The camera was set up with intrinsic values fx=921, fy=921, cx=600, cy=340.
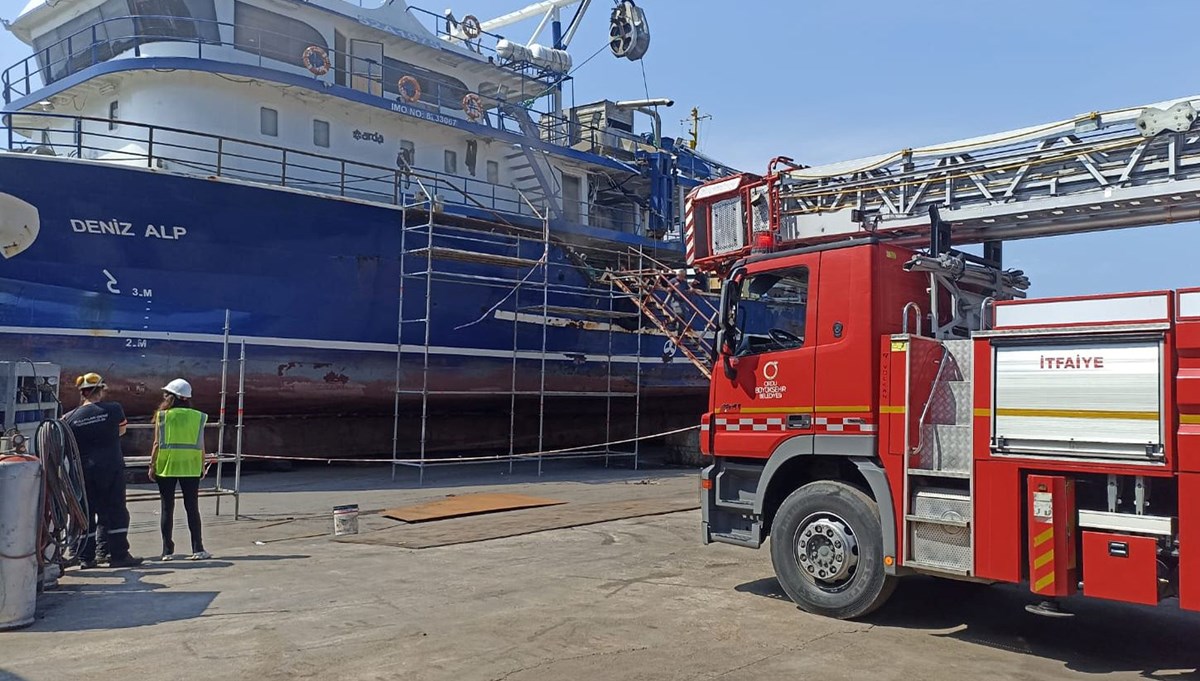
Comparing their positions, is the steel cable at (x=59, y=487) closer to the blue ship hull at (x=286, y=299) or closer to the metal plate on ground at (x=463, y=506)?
the metal plate on ground at (x=463, y=506)

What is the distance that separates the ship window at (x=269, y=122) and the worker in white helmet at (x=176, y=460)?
25.6ft

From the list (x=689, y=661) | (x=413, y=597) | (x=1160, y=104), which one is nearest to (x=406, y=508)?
(x=413, y=597)

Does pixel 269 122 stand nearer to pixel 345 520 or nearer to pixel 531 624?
pixel 345 520

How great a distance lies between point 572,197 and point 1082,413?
14688mm

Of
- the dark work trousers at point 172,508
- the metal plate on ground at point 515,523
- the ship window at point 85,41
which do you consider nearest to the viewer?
the dark work trousers at point 172,508

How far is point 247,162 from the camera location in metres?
14.1

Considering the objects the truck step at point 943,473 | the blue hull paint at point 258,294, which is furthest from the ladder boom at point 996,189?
the blue hull paint at point 258,294

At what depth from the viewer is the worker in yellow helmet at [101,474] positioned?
7273mm

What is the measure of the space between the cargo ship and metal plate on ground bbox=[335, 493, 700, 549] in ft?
9.35

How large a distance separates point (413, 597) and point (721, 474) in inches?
93.0

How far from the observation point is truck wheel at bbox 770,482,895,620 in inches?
226

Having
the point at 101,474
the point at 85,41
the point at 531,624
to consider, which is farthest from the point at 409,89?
the point at 531,624

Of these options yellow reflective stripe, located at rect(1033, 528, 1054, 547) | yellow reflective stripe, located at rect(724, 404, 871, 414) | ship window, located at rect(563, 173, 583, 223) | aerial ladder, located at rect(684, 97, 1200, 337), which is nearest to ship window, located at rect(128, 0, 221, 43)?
ship window, located at rect(563, 173, 583, 223)

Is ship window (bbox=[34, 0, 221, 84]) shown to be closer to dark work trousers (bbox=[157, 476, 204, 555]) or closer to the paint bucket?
the paint bucket
